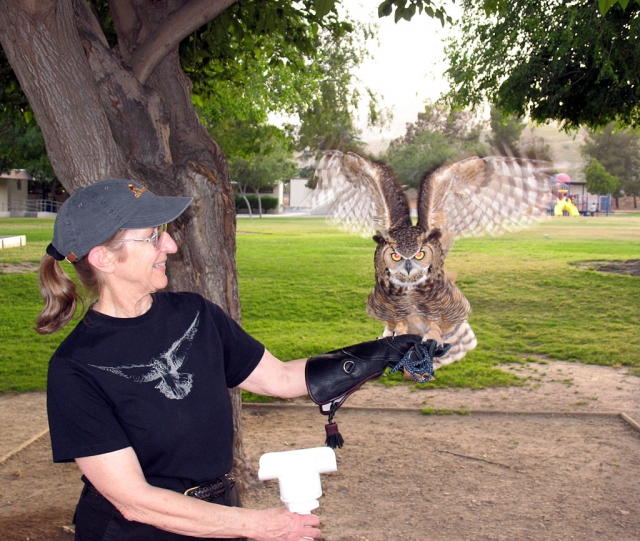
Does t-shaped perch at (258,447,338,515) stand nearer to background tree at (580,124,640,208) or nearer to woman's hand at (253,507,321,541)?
A: woman's hand at (253,507,321,541)

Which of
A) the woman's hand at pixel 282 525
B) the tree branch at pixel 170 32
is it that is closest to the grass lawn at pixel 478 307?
the tree branch at pixel 170 32

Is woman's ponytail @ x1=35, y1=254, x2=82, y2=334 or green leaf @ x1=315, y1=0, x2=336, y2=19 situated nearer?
woman's ponytail @ x1=35, y1=254, x2=82, y2=334

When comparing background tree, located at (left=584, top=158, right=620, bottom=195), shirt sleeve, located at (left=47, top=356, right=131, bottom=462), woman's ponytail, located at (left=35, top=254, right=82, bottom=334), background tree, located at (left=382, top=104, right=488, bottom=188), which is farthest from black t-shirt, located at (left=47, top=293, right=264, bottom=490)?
background tree, located at (left=584, top=158, right=620, bottom=195)

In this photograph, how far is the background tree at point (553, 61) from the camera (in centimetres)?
923

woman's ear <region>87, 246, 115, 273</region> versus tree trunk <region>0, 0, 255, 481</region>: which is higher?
tree trunk <region>0, 0, 255, 481</region>

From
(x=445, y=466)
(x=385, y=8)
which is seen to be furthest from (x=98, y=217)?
(x=445, y=466)

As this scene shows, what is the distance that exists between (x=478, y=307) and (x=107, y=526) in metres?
9.52

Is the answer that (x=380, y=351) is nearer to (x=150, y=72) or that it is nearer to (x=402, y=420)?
(x=150, y=72)

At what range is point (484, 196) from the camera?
2961 millimetres

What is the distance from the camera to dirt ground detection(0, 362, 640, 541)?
4.16m

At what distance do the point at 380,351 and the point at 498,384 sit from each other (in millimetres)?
5200

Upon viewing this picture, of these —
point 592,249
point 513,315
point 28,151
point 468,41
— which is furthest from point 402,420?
point 28,151

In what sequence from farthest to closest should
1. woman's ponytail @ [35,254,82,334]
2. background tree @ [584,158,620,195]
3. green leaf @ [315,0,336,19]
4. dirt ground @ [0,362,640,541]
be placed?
1. background tree @ [584,158,620,195]
2. dirt ground @ [0,362,640,541]
3. green leaf @ [315,0,336,19]
4. woman's ponytail @ [35,254,82,334]

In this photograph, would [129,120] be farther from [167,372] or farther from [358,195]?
[167,372]
